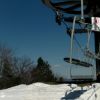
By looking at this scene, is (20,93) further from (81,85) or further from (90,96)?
(90,96)

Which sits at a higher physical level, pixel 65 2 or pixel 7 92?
pixel 65 2

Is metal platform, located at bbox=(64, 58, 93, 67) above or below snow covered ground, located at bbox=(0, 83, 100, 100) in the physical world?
above

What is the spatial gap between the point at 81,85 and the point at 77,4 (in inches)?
391

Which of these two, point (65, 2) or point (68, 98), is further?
point (65, 2)

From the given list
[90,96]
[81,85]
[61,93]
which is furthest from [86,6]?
[90,96]

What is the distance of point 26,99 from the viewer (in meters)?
21.6

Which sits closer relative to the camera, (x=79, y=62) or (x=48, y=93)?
(x=79, y=62)

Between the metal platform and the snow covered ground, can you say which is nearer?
the metal platform

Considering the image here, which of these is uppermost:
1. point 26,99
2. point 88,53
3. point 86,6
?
point 86,6

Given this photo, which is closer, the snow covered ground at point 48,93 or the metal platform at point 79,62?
the metal platform at point 79,62

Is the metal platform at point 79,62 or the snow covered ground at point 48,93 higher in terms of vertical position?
the metal platform at point 79,62

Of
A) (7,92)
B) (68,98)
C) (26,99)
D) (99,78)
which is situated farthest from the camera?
(99,78)

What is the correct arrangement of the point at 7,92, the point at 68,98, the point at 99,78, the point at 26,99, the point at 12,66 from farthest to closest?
the point at 12,66, the point at 99,78, the point at 7,92, the point at 26,99, the point at 68,98

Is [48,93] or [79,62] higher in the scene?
[79,62]
